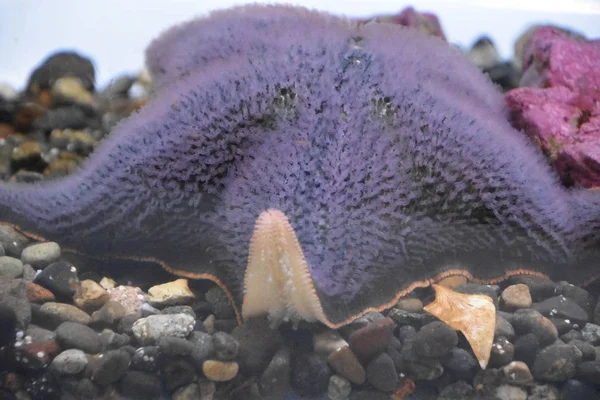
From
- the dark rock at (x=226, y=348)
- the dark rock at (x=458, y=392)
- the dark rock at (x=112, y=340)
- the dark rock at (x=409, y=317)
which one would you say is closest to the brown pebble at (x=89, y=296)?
the dark rock at (x=112, y=340)

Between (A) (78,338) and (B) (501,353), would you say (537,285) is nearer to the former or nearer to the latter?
(B) (501,353)

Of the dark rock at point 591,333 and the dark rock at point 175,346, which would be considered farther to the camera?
the dark rock at point 591,333

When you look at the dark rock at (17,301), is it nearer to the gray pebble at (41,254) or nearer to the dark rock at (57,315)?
the dark rock at (57,315)

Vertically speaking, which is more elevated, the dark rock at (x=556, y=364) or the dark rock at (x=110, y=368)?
the dark rock at (x=110, y=368)

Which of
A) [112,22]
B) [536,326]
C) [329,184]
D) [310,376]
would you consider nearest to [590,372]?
[536,326]

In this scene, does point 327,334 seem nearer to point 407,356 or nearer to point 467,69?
point 407,356

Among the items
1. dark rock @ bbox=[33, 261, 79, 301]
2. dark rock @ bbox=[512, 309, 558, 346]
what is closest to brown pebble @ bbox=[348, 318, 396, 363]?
dark rock @ bbox=[512, 309, 558, 346]

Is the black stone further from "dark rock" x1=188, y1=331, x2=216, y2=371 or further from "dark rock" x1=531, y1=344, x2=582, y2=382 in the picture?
"dark rock" x1=188, y1=331, x2=216, y2=371

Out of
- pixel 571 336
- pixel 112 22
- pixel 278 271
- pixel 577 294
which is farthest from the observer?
pixel 112 22
